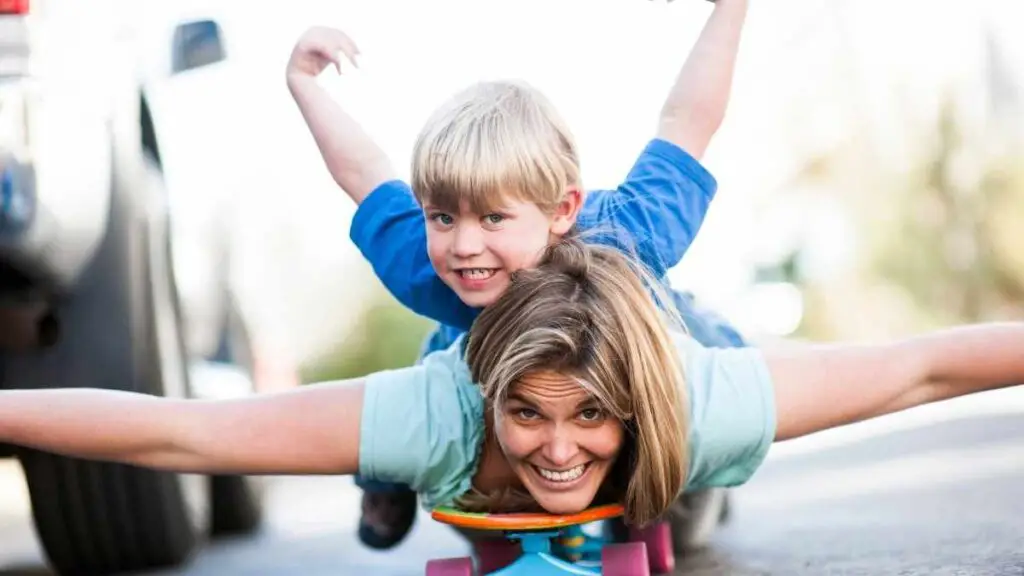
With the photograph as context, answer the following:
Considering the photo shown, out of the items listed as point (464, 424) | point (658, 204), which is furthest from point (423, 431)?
point (658, 204)

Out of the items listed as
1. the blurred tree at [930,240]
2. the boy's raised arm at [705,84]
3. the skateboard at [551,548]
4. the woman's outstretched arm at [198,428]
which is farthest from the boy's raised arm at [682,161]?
the blurred tree at [930,240]

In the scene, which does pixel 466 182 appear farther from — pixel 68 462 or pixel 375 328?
pixel 375 328

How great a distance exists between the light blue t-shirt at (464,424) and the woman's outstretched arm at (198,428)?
2.0 inches

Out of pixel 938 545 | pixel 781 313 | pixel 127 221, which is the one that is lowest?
pixel 781 313

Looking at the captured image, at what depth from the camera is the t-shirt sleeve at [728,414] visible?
9.44 feet

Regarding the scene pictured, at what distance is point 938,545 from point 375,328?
1874 cm

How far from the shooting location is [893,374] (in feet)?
9.33

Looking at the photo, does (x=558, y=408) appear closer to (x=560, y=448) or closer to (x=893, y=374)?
(x=560, y=448)

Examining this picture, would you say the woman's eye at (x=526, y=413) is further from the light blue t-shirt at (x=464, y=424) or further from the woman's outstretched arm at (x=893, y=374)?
the woman's outstretched arm at (x=893, y=374)

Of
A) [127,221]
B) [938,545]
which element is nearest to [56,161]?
[127,221]

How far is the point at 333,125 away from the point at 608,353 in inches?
41.2

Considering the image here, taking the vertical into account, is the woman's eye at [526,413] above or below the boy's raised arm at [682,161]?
below

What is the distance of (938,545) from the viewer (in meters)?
3.79

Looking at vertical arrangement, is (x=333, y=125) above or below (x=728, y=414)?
above
